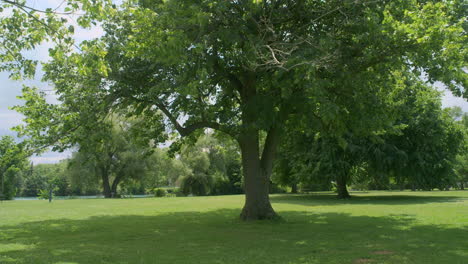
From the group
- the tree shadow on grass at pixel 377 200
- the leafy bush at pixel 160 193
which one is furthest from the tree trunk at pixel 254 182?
the leafy bush at pixel 160 193

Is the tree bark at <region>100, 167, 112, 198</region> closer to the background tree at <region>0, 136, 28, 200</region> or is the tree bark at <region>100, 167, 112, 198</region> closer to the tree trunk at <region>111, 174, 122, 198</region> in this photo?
the tree trunk at <region>111, 174, 122, 198</region>

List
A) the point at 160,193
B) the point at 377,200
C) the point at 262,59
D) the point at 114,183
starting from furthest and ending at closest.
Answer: the point at 160,193 < the point at 114,183 < the point at 377,200 < the point at 262,59

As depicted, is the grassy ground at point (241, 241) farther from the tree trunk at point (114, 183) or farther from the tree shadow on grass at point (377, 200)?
the tree trunk at point (114, 183)

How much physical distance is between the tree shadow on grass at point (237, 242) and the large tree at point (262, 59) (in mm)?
3571

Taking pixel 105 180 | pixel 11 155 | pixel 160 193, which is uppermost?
pixel 11 155

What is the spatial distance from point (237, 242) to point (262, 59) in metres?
5.68

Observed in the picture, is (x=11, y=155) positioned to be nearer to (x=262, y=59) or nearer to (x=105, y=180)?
(x=262, y=59)

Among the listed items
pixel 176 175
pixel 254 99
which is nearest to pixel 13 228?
pixel 254 99

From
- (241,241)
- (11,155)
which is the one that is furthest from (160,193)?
(241,241)

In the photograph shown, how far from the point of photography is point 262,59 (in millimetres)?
12758

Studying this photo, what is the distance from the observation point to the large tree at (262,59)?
12.0m

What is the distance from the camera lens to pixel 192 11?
12.3 m

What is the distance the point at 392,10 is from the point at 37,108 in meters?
13.2

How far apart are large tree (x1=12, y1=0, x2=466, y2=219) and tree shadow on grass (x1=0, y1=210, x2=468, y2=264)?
3571 mm
